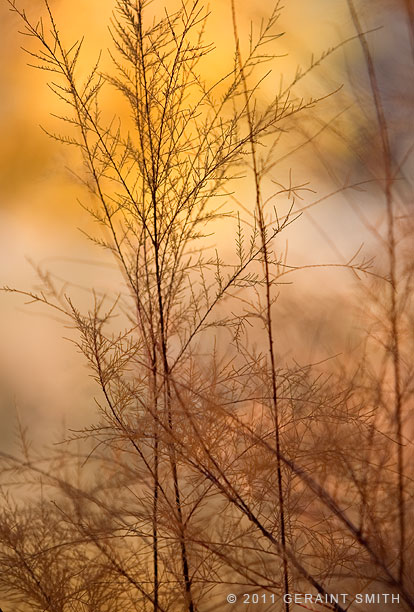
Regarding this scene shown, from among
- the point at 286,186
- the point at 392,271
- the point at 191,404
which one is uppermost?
the point at 286,186

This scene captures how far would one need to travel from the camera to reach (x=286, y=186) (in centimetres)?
121

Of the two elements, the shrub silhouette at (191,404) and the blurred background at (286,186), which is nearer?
the shrub silhouette at (191,404)

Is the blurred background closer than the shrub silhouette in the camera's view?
No

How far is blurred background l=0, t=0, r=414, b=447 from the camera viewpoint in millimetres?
A: 1209

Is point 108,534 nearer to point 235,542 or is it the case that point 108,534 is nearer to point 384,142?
point 235,542

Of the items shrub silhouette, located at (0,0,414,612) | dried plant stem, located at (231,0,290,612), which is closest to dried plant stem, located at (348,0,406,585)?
shrub silhouette, located at (0,0,414,612)

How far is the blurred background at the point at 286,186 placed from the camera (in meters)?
1.21

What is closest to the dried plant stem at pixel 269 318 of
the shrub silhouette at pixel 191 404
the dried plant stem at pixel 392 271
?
the shrub silhouette at pixel 191 404

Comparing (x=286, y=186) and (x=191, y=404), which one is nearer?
(x=191, y=404)

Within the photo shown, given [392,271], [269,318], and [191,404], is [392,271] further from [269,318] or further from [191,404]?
[191,404]

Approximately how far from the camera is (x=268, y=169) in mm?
1180

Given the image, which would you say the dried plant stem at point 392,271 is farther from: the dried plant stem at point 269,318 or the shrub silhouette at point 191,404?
the dried plant stem at point 269,318

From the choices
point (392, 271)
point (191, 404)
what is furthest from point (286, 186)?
point (191, 404)

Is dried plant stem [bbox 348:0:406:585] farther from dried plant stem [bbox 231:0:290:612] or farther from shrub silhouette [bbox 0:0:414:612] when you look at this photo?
dried plant stem [bbox 231:0:290:612]
